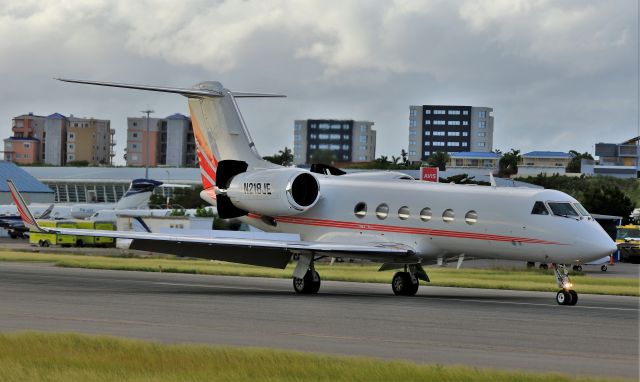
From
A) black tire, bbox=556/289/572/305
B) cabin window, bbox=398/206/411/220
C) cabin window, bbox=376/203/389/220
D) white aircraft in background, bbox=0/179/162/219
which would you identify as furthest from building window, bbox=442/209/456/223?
white aircraft in background, bbox=0/179/162/219

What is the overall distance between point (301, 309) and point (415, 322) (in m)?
3.70

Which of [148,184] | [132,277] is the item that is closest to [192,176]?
[148,184]

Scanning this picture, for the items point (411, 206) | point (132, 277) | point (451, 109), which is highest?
point (451, 109)

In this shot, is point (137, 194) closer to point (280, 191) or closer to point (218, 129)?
point (218, 129)

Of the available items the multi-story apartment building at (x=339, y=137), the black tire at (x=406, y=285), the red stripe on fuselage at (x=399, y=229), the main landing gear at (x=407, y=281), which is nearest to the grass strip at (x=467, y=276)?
the main landing gear at (x=407, y=281)

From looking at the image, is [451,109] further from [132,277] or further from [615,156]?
[132,277]

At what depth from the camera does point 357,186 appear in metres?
32.6

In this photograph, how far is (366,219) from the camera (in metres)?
31.9

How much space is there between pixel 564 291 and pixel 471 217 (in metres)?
3.11

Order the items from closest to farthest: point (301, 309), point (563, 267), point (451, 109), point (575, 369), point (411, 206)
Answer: point (575, 369), point (301, 309), point (563, 267), point (411, 206), point (451, 109)

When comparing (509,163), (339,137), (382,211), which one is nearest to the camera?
(382,211)

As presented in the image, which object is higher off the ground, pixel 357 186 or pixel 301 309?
pixel 357 186

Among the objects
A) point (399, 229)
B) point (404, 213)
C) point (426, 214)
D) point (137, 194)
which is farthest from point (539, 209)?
point (137, 194)

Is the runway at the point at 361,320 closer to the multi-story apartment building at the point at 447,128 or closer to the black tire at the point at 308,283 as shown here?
the black tire at the point at 308,283
